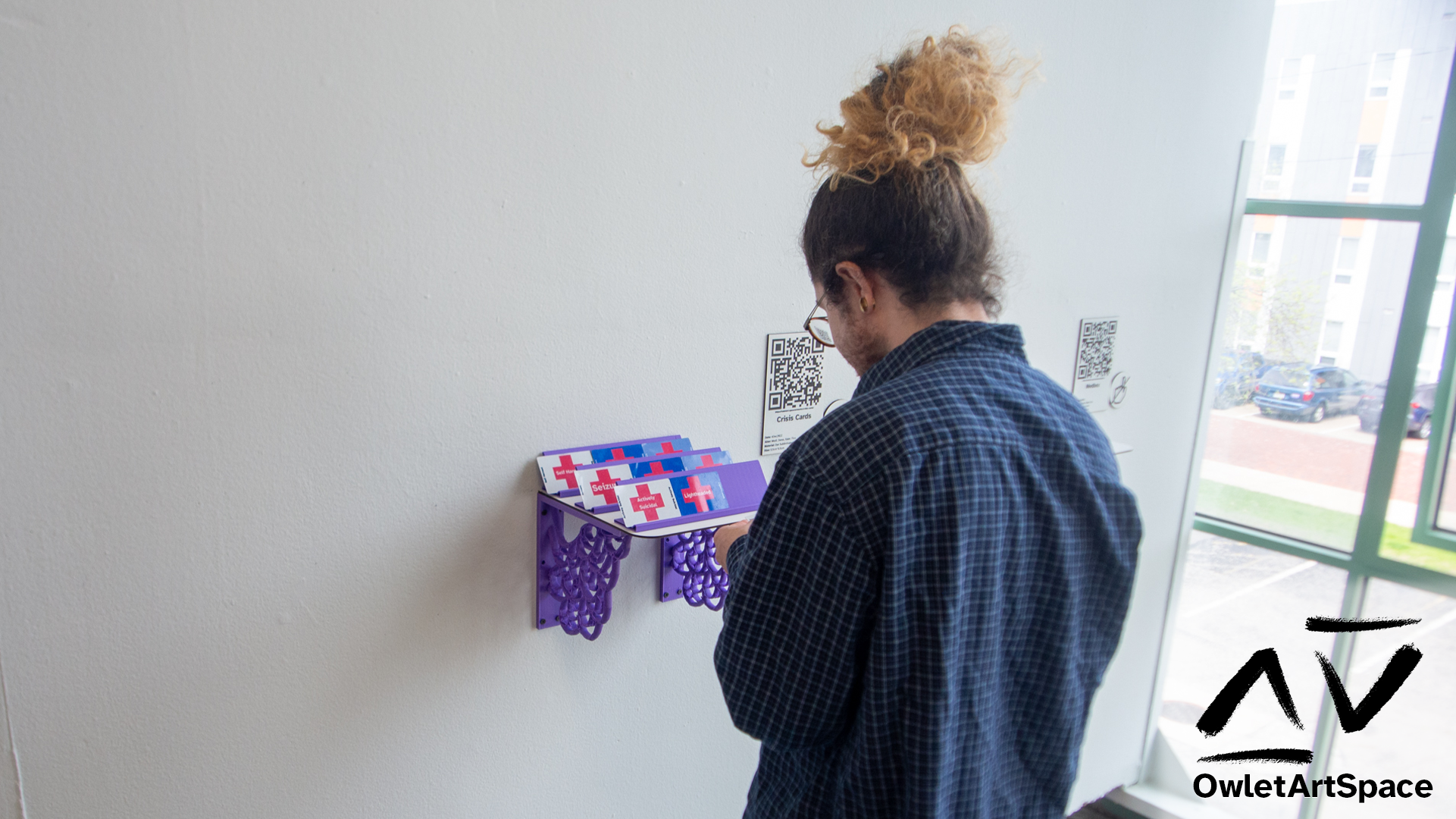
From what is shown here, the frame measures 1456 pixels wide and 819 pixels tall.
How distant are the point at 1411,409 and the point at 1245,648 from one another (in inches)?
29.4

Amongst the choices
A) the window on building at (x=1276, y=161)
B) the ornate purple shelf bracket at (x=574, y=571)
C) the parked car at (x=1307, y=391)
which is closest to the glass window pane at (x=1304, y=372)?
the parked car at (x=1307, y=391)

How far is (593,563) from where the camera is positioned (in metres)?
1.29

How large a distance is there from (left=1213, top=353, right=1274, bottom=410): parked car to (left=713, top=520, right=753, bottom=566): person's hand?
1.79 metres

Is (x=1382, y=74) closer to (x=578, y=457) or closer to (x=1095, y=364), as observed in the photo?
(x=1095, y=364)

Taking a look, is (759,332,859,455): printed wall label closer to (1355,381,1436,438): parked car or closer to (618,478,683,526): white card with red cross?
(618,478,683,526): white card with red cross

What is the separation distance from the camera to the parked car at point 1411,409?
2.25 metres

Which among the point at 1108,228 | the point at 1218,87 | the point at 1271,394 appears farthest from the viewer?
the point at 1271,394

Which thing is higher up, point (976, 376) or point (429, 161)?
point (429, 161)

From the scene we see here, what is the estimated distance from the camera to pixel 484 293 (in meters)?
1.23

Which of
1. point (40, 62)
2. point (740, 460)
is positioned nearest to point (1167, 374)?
point (740, 460)

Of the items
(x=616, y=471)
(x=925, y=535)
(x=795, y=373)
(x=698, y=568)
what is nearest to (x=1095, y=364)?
(x=795, y=373)

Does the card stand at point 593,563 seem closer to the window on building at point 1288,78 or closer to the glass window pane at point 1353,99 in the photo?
the glass window pane at point 1353,99

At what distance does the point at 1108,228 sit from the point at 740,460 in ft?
3.52

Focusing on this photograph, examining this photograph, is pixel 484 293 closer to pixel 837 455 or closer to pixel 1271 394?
pixel 837 455
